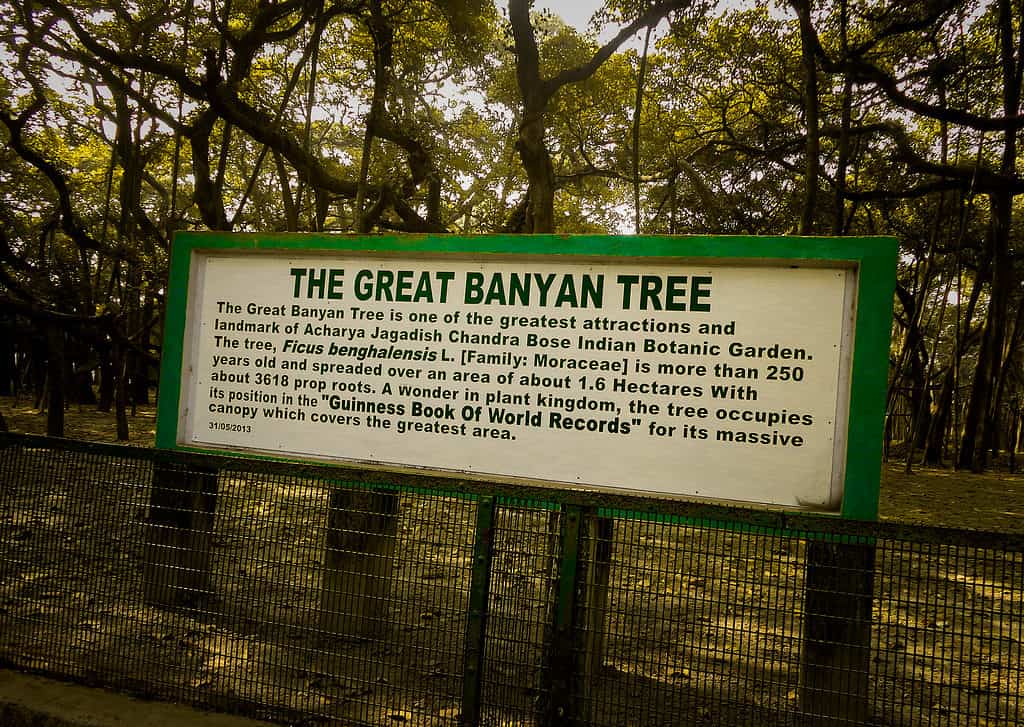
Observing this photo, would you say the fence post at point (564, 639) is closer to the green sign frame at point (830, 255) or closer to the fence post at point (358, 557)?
the fence post at point (358, 557)

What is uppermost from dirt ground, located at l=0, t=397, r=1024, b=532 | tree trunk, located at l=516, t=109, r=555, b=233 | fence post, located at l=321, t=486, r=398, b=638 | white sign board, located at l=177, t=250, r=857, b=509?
tree trunk, located at l=516, t=109, r=555, b=233

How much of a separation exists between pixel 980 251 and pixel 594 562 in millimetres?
19654

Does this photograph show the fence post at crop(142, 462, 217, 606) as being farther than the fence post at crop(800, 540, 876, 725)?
Yes

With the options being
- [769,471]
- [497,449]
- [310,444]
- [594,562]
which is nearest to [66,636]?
[310,444]

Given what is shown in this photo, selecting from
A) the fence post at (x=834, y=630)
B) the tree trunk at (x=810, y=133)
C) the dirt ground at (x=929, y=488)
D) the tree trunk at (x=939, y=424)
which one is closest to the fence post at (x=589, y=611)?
the fence post at (x=834, y=630)

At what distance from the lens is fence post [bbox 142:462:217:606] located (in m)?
3.09

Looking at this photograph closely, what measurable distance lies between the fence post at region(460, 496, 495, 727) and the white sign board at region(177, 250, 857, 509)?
0.42m

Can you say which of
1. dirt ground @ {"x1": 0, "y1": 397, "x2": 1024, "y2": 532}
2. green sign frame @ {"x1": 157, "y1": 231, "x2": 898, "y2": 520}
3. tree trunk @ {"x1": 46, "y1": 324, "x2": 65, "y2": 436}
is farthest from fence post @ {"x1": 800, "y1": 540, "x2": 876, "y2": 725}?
tree trunk @ {"x1": 46, "y1": 324, "x2": 65, "y2": 436}

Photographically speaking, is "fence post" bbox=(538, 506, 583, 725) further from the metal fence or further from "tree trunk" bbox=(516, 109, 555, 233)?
"tree trunk" bbox=(516, 109, 555, 233)

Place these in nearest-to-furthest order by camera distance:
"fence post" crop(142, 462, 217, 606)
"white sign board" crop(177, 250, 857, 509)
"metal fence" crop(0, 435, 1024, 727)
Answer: "metal fence" crop(0, 435, 1024, 727)
"white sign board" crop(177, 250, 857, 509)
"fence post" crop(142, 462, 217, 606)

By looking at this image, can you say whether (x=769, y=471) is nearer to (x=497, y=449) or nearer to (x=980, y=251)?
(x=497, y=449)

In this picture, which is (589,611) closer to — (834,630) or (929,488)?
(834,630)

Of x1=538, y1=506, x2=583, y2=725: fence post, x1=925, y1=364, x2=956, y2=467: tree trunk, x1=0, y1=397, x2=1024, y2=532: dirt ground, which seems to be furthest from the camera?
x1=925, y1=364, x2=956, y2=467: tree trunk

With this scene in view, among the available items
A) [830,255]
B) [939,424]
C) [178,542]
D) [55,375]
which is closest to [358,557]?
[178,542]
